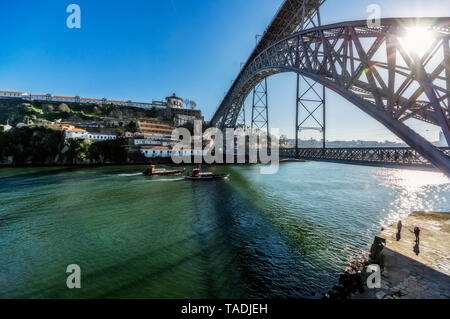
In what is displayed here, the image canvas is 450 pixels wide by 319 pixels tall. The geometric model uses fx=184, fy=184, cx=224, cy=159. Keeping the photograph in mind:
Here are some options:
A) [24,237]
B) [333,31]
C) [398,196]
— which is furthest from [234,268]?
[398,196]

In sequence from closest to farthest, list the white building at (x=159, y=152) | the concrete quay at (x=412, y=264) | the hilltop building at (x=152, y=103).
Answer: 1. the concrete quay at (x=412, y=264)
2. the white building at (x=159, y=152)
3. the hilltop building at (x=152, y=103)

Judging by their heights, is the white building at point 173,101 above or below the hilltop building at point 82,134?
above

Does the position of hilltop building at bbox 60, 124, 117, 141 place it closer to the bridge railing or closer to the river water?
Result: the river water

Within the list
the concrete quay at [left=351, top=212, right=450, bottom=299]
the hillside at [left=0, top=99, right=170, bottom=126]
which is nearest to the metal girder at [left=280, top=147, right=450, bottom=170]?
the concrete quay at [left=351, top=212, right=450, bottom=299]

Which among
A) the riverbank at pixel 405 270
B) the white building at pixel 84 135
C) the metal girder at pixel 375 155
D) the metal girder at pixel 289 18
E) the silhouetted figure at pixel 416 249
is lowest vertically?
the riverbank at pixel 405 270

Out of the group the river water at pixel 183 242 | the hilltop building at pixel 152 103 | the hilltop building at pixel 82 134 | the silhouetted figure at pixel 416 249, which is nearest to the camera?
the river water at pixel 183 242

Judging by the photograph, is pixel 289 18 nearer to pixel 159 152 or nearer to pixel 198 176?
pixel 198 176

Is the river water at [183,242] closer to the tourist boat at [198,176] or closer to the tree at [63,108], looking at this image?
the tourist boat at [198,176]

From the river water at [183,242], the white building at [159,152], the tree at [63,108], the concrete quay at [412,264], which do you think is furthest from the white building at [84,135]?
the concrete quay at [412,264]

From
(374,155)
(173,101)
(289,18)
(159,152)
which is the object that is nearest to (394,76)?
(374,155)
